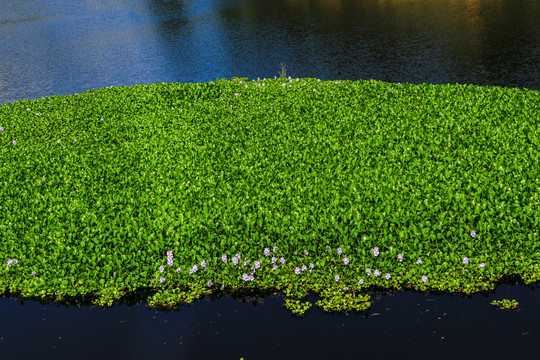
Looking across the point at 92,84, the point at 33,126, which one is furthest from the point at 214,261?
the point at 92,84

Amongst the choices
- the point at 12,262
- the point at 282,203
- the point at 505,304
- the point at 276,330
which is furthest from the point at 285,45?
the point at 276,330

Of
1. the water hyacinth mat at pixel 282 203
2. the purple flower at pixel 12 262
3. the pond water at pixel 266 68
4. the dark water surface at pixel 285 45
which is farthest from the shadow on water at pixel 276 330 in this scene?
the dark water surface at pixel 285 45

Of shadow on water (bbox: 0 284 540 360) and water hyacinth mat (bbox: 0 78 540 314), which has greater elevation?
water hyacinth mat (bbox: 0 78 540 314)

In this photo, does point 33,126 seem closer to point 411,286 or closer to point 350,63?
point 411,286

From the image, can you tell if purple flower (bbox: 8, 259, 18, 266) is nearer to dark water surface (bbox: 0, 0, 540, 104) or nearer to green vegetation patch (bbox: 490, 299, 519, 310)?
green vegetation patch (bbox: 490, 299, 519, 310)

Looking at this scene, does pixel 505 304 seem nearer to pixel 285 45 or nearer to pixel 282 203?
pixel 282 203

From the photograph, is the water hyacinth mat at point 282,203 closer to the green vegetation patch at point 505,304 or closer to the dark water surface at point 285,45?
the green vegetation patch at point 505,304

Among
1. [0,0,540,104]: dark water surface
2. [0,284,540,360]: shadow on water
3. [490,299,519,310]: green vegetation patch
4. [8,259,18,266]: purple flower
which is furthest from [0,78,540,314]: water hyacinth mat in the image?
[0,0,540,104]: dark water surface
